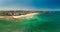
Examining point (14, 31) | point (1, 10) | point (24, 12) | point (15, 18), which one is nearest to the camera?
point (14, 31)

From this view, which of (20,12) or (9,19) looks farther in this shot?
(20,12)

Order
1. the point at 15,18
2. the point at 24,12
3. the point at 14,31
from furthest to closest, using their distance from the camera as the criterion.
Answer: the point at 24,12 → the point at 15,18 → the point at 14,31

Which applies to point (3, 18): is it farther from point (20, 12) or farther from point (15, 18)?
point (20, 12)

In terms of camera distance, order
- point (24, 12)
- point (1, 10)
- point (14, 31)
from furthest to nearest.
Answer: point (24, 12) < point (1, 10) < point (14, 31)

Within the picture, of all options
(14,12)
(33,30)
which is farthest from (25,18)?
(33,30)

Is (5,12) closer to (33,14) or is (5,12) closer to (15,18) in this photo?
(15,18)

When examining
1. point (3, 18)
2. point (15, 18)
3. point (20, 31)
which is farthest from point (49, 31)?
point (3, 18)

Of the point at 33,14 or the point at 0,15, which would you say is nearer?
the point at 0,15
